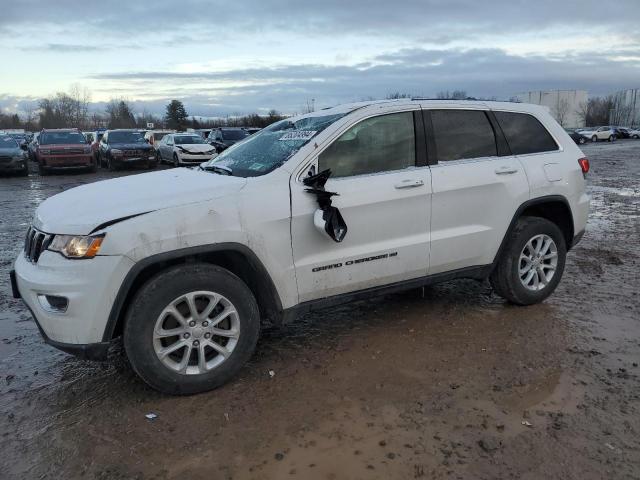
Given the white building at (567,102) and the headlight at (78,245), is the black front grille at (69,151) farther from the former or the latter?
the white building at (567,102)

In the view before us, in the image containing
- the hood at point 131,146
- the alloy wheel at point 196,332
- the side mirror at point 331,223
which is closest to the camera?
the alloy wheel at point 196,332

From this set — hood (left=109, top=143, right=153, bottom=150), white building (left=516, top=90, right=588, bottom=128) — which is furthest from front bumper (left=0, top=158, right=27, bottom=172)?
white building (left=516, top=90, right=588, bottom=128)

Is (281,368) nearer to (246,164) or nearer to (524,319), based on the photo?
(246,164)

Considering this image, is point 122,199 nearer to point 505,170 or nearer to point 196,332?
point 196,332

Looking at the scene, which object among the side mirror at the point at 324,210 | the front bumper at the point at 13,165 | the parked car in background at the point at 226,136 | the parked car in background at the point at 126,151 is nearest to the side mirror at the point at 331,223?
the side mirror at the point at 324,210

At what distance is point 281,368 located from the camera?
3.88 meters

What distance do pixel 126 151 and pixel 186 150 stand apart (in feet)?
7.60

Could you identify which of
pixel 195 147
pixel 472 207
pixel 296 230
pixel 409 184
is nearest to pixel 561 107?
pixel 195 147

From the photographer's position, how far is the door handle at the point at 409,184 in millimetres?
4093

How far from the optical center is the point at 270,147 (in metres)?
4.30

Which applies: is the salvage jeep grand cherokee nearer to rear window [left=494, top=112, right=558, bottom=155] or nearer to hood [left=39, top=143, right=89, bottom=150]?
rear window [left=494, top=112, right=558, bottom=155]

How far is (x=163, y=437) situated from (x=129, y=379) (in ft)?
2.79

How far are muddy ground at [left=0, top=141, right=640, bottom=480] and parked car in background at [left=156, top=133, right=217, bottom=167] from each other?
17454mm

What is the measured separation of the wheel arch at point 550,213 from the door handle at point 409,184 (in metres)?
1.06
